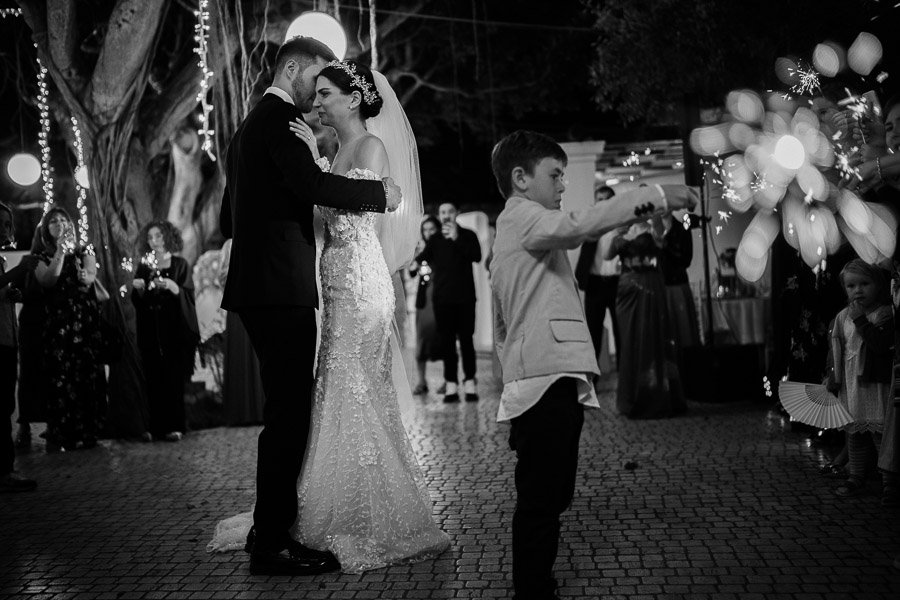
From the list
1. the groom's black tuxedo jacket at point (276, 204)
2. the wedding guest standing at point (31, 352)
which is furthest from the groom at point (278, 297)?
the wedding guest standing at point (31, 352)

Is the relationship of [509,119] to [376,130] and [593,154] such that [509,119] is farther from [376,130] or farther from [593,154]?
[376,130]

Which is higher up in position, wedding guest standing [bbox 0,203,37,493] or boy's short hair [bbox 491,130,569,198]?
boy's short hair [bbox 491,130,569,198]

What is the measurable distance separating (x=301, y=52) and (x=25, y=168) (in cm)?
1062

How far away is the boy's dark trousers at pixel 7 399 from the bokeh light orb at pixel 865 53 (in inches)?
229

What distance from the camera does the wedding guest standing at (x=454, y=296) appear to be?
10.5 m

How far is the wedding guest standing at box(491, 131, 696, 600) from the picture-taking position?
3.69 m

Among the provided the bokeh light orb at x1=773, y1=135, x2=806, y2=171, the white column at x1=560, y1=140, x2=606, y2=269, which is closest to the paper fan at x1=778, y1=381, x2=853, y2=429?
the bokeh light orb at x1=773, y1=135, x2=806, y2=171

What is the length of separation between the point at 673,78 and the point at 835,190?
735 cm

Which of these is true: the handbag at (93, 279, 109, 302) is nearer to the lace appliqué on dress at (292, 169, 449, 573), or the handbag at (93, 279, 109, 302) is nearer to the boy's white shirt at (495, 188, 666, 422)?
the lace appliqué on dress at (292, 169, 449, 573)

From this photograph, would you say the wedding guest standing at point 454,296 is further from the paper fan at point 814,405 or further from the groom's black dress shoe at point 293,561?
the groom's black dress shoe at point 293,561

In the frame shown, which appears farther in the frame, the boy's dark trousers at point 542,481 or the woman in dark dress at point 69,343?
the woman in dark dress at point 69,343

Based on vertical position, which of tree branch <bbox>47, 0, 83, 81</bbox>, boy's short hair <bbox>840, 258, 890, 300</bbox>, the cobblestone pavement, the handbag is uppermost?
tree branch <bbox>47, 0, 83, 81</bbox>

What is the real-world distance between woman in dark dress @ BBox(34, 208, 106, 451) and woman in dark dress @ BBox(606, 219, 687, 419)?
4.78 m

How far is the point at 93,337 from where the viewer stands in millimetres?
8383
